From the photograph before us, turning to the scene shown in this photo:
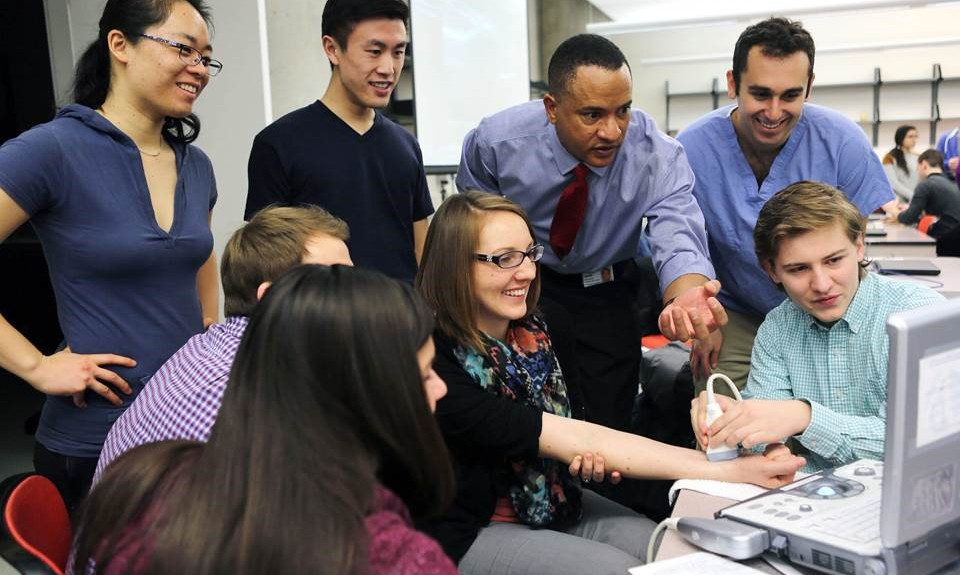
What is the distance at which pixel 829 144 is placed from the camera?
2.19m

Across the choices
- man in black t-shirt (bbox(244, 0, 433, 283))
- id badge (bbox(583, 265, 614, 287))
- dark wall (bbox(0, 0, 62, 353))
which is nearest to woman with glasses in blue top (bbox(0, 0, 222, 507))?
man in black t-shirt (bbox(244, 0, 433, 283))

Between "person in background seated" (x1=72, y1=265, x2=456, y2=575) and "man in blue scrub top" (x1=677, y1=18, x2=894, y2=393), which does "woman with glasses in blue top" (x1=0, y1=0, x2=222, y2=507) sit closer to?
"person in background seated" (x1=72, y1=265, x2=456, y2=575)

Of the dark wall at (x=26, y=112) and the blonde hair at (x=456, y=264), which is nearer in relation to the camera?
the blonde hair at (x=456, y=264)

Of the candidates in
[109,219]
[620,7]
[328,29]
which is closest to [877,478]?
[109,219]

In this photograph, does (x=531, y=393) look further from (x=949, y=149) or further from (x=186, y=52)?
(x=949, y=149)

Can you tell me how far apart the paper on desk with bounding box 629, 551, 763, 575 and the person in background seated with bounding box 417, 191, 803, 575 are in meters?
0.34

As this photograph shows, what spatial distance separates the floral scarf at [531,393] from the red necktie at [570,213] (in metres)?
0.46

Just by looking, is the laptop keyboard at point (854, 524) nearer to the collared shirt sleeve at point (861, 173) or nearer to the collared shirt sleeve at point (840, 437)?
the collared shirt sleeve at point (840, 437)

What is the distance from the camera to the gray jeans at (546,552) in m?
1.41

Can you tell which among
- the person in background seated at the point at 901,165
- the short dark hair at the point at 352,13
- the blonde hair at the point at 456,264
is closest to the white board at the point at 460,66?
the short dark hair at the point at 352,13

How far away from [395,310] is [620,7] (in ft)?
29.1

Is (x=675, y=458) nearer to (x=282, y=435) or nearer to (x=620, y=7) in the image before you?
(x=282, y=435)

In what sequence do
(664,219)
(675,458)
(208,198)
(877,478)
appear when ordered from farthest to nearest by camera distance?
(664,219)
(208,198)
(675,458)
(877,478)

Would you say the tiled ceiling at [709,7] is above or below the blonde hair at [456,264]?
above
